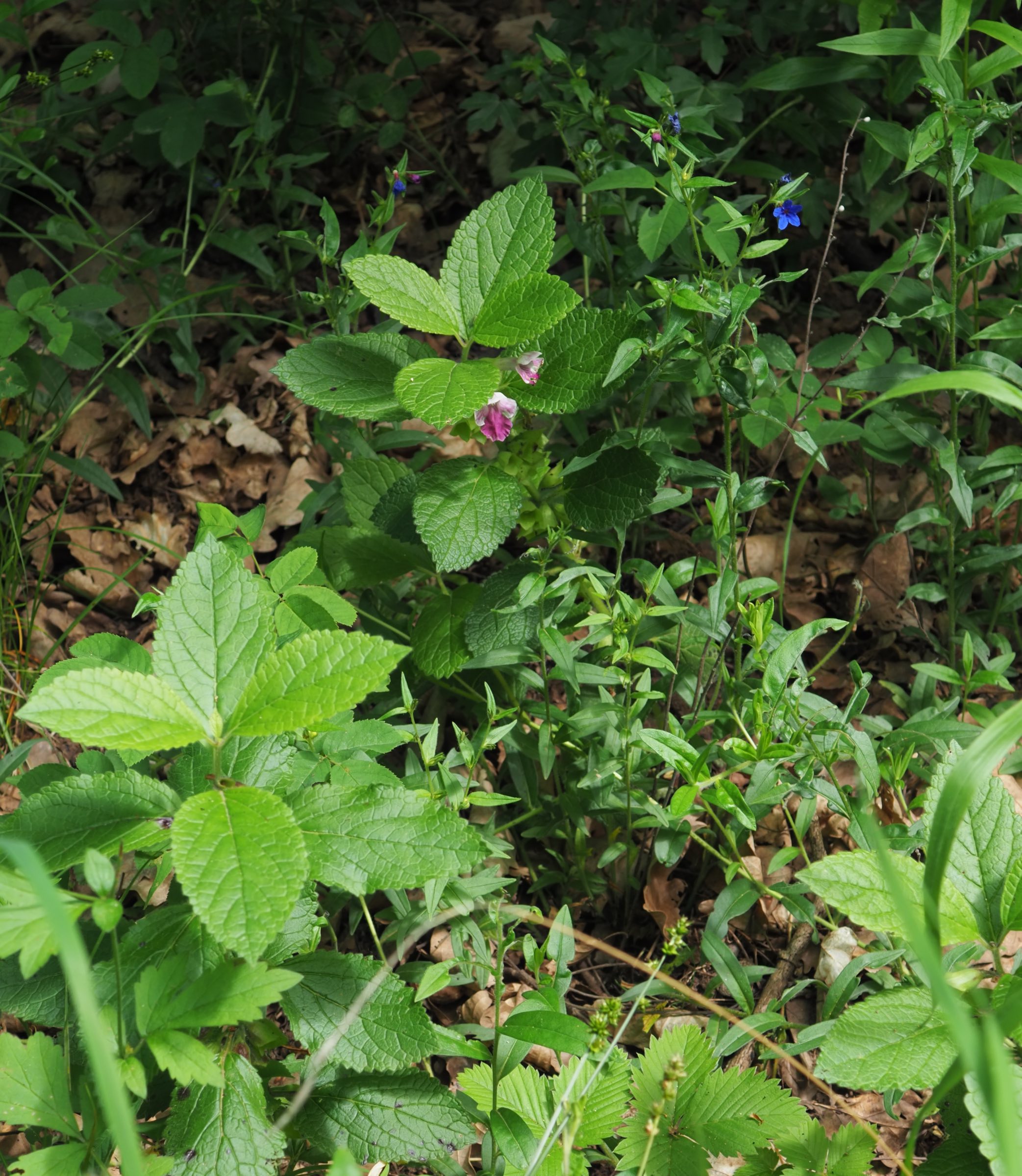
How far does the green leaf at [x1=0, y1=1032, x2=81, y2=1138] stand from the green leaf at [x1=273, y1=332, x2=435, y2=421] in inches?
42.8

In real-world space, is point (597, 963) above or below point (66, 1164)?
below

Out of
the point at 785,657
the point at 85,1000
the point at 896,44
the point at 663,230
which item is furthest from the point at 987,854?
the point at 896,44

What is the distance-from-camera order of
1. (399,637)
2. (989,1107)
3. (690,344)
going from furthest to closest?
1. (399,637)
2. (690,344)
3. (989,1107)

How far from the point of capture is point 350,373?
1.87m

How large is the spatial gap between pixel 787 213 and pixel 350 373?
87 centimetres

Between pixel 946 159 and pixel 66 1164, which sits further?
pixel 946 159

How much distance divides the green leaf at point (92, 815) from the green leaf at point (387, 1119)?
20.0 inches

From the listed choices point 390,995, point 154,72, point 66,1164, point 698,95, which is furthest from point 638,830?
point 154,72

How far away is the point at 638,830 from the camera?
2.18 meters

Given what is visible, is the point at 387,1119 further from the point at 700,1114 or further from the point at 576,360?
the point at 576,360

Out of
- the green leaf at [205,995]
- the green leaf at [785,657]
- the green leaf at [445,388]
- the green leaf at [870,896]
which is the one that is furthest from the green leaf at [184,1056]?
the green leaf at [785,657]

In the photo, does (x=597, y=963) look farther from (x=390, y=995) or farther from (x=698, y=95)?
(x=698, y=95)

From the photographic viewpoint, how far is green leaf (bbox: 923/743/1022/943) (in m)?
1.41

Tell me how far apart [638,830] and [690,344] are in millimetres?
1037
